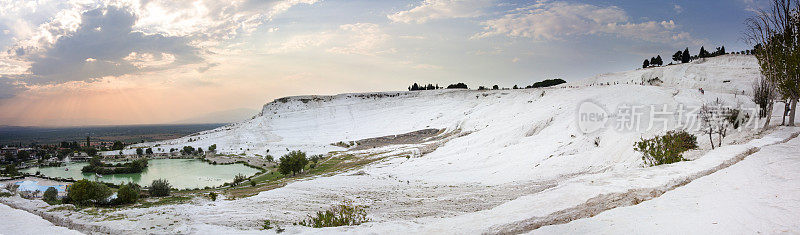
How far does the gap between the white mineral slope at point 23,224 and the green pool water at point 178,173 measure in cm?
3226

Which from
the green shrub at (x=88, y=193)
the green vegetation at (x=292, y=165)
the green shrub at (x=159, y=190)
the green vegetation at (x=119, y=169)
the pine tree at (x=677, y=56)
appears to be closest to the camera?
the green shrub at (x=88, y=193)

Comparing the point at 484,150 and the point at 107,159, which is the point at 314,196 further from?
the point at 107,159

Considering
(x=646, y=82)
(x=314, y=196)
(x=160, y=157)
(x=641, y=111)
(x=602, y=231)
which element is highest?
(x=646, y=82)

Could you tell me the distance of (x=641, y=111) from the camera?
23203mm

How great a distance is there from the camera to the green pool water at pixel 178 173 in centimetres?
4871

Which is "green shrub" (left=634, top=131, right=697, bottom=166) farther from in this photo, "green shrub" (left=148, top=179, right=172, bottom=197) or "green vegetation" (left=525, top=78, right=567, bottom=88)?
"green vegetation" (left=525, top=78, right=567, bottom=88)

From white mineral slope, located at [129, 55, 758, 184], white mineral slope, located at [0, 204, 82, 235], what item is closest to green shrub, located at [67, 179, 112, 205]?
white mineral slope, located at [0, 204, 82, 235]

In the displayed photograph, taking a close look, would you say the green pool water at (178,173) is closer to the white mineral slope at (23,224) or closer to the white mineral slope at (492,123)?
the white mineral slope at (492,123)

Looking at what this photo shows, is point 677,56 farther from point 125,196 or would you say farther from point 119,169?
point 119,169

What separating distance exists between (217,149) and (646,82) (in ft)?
292

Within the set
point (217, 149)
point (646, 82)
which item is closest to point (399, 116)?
point (217, 149)

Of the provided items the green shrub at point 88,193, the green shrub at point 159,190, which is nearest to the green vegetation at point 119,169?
the green shrub at point 159,190

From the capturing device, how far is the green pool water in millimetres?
48709

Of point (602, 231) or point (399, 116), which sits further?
point (399, 116)
